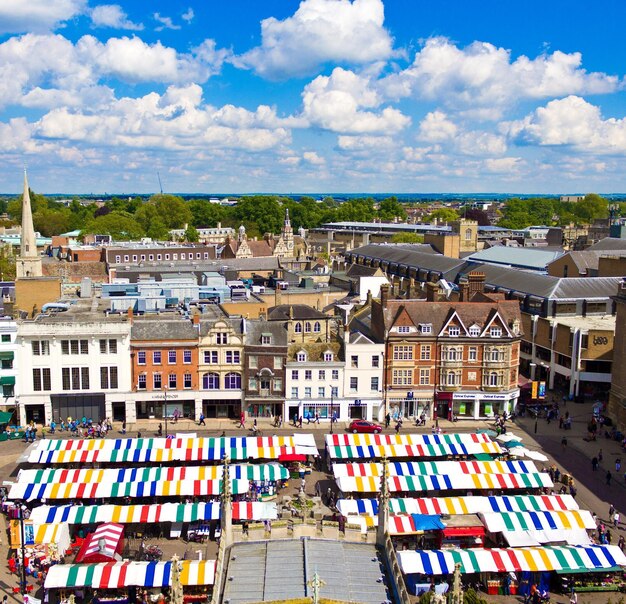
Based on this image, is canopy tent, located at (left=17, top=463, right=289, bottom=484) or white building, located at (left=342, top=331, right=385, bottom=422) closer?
canopy tent, located at (left=17, top=463, right=289, bottom=484)

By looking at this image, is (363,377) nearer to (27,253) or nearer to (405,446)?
(405,446)

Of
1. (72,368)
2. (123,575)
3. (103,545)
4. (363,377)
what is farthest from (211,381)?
(123,575)

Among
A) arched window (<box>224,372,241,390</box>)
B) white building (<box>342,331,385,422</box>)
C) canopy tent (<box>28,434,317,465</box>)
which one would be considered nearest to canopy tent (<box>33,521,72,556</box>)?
canopy tent (<box>28,434,317,465</box>)

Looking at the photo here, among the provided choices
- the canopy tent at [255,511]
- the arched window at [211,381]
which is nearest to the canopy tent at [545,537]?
the canopy tent at [255,511]

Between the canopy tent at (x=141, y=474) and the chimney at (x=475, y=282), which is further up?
the chimney at (x=475, y=282)

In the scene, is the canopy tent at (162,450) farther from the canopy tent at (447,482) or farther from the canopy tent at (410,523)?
the canopy tent at (410,523)

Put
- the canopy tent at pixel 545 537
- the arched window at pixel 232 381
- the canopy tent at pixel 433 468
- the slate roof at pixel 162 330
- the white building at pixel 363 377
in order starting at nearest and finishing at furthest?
the canopy tent at pixel 545 537 → the canopy tent at pixel 433 468 → the slate roof at pixel 162 330 → the arched window at pixel 232 381 → the white building at pixel 363 377

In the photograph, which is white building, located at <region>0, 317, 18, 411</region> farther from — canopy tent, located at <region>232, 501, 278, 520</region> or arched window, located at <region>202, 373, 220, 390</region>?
canopy tent, located at <region>232, 501, 278, 520</region>
